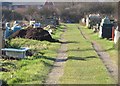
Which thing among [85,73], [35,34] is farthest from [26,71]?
[35,34]

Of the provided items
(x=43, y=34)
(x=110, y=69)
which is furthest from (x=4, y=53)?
(x=43, y=34)

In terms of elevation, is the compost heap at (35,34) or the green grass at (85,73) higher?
the green grass at (85,73)

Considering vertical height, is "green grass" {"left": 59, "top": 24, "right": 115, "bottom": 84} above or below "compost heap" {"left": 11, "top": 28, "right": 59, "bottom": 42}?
above

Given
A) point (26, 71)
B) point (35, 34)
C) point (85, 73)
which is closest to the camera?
point (85, 73)

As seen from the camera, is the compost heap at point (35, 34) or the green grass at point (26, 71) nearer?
the green grass at point (26, 71)

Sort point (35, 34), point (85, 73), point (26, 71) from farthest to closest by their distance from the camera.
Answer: point (35, 34)
point (26, 71)
point (85, 73)

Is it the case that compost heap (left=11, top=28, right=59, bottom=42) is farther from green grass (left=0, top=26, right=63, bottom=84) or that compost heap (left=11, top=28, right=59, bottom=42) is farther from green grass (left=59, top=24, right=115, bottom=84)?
green grass (left=59, top=24, right=115, bottom=84)

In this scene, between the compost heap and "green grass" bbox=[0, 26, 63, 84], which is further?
the compost heap

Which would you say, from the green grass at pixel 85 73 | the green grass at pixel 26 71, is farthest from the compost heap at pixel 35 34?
the green grass at pixel 85 73

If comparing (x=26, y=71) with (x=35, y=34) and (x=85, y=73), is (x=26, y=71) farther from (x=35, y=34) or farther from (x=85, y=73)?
(x=35, y=34)

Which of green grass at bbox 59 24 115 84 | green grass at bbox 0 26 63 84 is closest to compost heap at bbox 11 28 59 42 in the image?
green grass at bbox 0 26 63 84

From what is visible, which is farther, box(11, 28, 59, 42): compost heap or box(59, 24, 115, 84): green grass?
box(11, 28, 59, 42): compost heap

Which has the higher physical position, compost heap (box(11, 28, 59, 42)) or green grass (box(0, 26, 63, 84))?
green grass (box(0, 26, 63, 84))

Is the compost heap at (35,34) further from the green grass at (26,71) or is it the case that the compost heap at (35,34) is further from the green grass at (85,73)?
the green grass at (85,73)
